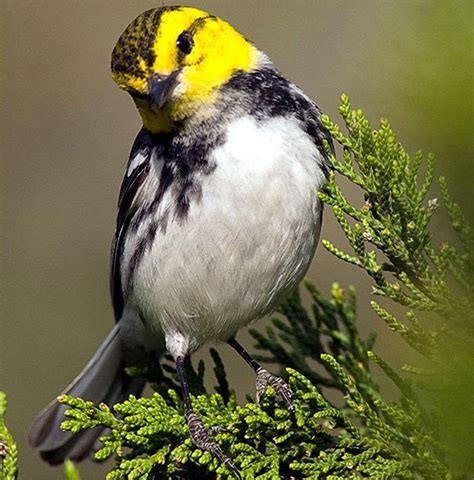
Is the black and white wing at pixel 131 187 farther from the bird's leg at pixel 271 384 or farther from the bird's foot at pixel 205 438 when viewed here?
the bird's foot at pixel 205 438

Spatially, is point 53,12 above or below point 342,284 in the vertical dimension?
above

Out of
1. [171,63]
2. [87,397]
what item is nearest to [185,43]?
[171,63]

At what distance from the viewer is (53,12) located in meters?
8.45

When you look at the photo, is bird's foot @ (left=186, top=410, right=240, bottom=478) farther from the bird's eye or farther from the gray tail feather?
the bird's eye

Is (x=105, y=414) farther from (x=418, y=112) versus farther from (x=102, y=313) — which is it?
(x=102, y=313)

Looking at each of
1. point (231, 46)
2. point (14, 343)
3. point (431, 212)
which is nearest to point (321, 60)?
point (14, 343)

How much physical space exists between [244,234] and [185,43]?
0.58m

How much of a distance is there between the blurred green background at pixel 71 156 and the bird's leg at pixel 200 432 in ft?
2.15

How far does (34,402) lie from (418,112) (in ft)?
14.1

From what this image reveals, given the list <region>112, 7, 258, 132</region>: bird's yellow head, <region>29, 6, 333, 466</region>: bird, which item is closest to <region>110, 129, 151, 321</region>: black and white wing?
<region>29, 6, 333, 466</region>: bird

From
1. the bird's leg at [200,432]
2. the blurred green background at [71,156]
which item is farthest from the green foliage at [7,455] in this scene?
the blurred green background at [71,156]

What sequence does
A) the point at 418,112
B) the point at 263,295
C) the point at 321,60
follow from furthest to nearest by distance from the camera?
1. the point at 321,60
2. the point at 263,295
3. the point at 418,112

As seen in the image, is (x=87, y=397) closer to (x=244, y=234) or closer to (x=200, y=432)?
(x=200, y=432)

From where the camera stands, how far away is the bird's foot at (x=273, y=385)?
262cm
